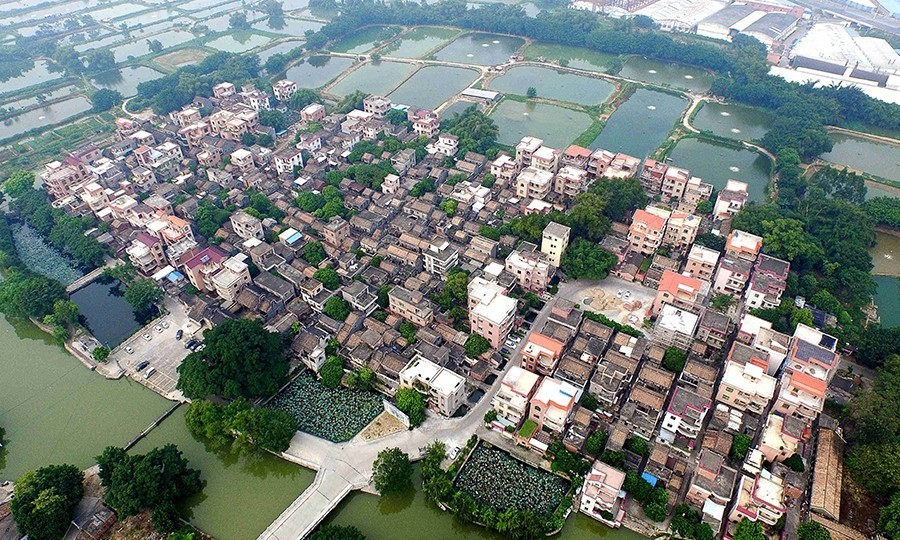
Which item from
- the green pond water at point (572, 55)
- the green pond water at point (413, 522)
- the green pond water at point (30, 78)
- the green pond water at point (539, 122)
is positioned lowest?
the green pond water at point (413, 522)

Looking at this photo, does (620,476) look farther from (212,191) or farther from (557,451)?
(212,191)

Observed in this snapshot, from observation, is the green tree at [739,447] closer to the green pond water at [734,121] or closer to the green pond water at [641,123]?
the green pond water at [641,123]

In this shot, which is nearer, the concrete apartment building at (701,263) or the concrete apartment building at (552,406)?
the concrete apartment building at (552,406)

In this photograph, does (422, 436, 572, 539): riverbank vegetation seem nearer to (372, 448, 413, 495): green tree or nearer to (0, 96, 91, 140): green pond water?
(372, 448, 413, 495): green tree

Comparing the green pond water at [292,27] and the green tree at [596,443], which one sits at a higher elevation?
the green pond water at [292,27]

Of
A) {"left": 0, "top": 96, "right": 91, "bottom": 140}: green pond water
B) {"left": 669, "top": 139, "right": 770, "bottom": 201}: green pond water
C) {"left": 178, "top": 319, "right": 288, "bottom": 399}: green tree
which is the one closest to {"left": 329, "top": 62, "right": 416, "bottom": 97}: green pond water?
{"left": 0, "top": 96, "right": 91, "bottom": 140}: green pond water

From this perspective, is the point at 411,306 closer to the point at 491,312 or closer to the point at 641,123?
the point at 491,312

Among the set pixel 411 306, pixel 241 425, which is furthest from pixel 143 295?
pixel 411 306

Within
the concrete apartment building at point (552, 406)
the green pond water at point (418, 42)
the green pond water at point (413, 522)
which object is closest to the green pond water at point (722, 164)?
the concrete apartment building at point (552, 406)
